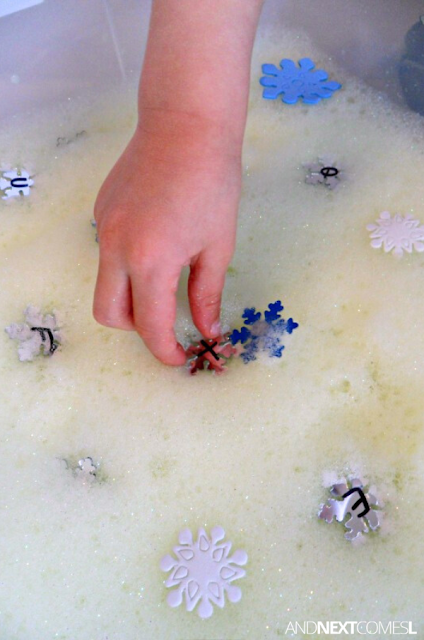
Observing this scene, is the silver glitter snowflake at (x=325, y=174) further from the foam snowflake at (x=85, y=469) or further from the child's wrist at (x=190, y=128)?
the foam snowflake at (x=85, y=469)

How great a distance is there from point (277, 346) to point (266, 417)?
8cm

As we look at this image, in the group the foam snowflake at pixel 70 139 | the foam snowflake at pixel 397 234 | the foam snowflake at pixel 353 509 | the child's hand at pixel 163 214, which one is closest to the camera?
the child's hand at pixel 163 214

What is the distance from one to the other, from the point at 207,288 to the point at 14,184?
37cm

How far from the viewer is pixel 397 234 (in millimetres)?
798

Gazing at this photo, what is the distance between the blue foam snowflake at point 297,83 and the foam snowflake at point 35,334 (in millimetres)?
436

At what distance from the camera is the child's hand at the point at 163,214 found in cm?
56

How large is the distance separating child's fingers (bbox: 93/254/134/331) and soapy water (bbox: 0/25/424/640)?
0.13 meters

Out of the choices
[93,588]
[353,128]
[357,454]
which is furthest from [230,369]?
[353,128]

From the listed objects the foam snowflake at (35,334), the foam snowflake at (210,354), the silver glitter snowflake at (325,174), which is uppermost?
the silver glitter snowflake at (325,174)

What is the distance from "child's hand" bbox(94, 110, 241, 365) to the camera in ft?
1.84

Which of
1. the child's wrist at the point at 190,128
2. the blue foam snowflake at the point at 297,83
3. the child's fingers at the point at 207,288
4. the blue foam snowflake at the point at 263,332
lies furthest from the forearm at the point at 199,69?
the blue foam snowflake at the point at 297,83

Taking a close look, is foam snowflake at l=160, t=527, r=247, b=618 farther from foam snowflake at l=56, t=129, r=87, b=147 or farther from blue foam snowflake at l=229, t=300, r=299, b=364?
foam snowflake at l=56, t=129, r=87, b=147

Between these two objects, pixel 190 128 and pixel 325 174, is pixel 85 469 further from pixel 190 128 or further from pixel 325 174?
pixel 325 174

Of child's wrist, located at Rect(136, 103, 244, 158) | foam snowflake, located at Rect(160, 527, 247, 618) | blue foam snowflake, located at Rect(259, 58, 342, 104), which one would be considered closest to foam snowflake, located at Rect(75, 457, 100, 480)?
foam snowflake, located at Rect(160, 527, 247, 618)
